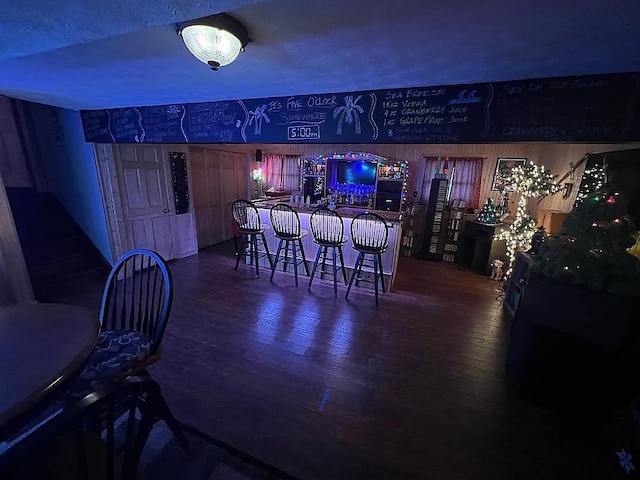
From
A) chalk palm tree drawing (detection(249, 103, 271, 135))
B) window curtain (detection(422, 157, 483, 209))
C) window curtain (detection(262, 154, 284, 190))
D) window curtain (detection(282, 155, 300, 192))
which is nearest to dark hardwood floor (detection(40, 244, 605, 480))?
chalk palm tree drawing (detection(249, 103, 271, 135))

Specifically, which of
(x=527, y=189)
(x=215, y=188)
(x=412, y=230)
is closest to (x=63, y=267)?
(x=215, y=188)

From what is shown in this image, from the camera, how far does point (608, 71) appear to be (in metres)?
1.54

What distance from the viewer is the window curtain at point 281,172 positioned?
6.89m

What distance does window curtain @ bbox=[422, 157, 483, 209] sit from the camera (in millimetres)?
5250

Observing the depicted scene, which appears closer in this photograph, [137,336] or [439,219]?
[137,336]

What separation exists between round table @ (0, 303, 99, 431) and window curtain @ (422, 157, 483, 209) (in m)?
5.89

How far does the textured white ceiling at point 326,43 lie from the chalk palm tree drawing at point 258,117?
331 mm

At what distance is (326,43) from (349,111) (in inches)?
36.1

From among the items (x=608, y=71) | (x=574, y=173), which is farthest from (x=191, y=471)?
(x=574, y=173)

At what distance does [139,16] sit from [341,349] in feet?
8.40

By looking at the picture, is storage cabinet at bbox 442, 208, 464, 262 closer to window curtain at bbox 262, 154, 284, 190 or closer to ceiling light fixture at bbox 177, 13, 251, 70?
window curtain at bbox 262, 154, 284, 190

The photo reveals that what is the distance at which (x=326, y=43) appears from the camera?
1.36 meters

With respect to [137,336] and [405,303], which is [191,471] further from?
[405,303]

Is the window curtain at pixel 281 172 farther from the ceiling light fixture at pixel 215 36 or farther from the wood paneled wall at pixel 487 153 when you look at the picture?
the ceiling light fixture at pixel 215 36
